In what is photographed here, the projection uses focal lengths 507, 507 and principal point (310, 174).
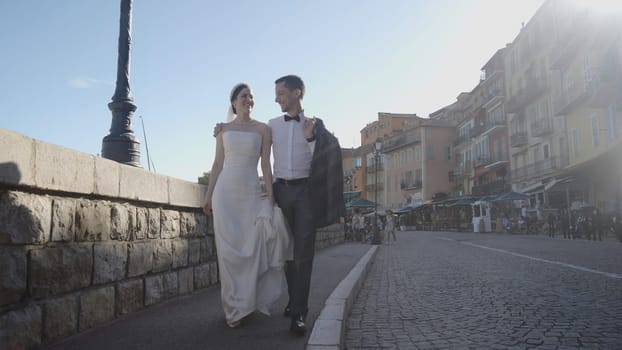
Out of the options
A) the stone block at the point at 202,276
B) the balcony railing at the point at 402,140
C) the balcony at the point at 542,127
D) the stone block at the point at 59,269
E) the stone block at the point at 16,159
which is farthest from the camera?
the balcony railing at the point at 402,140

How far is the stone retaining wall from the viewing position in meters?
2.77

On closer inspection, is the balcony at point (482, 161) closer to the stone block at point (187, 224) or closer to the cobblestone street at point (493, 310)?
the cobblestone street at point (493, 310)

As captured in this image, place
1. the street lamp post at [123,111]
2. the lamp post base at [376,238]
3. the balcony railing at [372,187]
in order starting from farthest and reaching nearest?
the balcony railing at [372,187] → the lamp post base at [376,238] → the street lamp post at [123,111]

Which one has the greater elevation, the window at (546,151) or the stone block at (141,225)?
the window at (546,151)

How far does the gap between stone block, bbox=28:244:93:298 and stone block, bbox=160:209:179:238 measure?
4.32ft

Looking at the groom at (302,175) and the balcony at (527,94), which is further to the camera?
the balcony at (527,94)

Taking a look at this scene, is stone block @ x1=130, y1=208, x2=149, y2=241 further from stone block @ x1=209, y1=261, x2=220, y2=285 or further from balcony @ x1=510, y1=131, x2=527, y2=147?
balcony @ x1=510, y1=131, x2=527, y2=147

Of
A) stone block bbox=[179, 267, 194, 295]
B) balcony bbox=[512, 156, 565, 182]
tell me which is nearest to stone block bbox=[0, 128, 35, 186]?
stone block bbox=[179, 267, 194, 295]

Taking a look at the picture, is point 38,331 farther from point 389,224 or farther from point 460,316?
point 389,224

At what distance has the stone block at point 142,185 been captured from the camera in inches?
159

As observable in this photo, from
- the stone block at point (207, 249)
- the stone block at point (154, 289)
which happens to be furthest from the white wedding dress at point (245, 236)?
the stone block at point (207, 249)

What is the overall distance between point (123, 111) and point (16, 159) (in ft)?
12.4

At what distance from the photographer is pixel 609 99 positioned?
1001 inches

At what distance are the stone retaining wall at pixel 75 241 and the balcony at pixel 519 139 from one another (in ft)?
123
